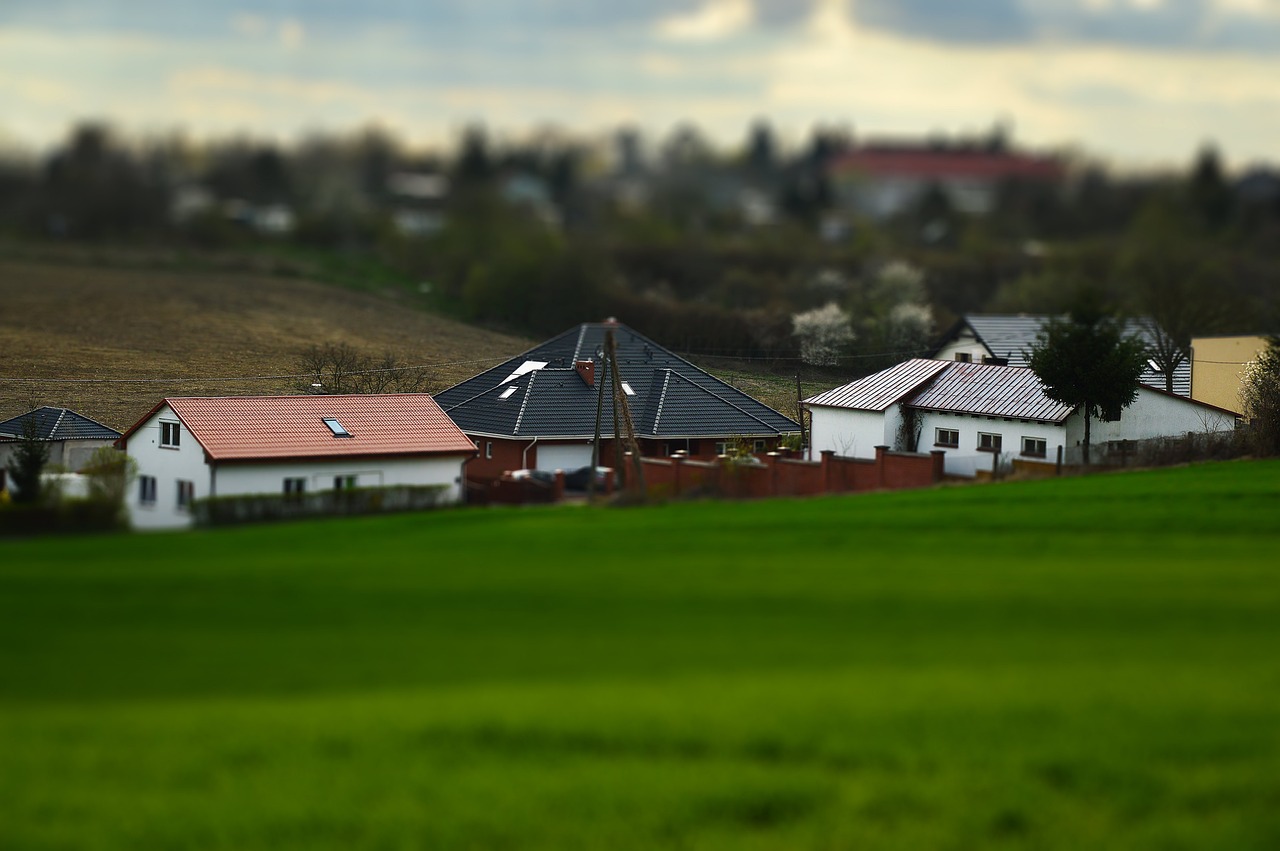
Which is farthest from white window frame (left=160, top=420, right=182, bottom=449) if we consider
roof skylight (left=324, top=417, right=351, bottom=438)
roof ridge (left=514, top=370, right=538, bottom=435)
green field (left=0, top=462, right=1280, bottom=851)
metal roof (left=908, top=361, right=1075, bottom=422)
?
metal roof (left=908, top=361, right=1075, bottom=422)

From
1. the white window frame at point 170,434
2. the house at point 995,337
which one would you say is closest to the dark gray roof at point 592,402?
the white window frame at point 170,434

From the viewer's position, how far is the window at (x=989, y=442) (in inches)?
1725

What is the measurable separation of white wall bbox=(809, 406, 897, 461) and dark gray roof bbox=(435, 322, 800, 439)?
1.07 meters

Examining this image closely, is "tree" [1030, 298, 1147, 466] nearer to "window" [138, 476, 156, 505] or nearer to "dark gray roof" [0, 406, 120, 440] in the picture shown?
"window" [138, 476, 156, 505]

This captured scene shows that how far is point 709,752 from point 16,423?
33.5m

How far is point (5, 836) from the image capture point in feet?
42.2

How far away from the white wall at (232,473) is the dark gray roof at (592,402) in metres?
5.70

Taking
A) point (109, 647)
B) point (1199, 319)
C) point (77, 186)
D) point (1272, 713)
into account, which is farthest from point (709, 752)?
point (77, 186)

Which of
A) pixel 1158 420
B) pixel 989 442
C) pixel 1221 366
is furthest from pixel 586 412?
pixel 1221 366

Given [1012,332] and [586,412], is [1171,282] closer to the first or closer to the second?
[1012,332]

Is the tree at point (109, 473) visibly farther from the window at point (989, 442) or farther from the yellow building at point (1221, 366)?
the yellow building at point (1221, 366)

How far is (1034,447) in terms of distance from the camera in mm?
43188

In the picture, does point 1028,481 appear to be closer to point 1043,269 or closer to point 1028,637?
point 1028,637

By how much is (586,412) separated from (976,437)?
38.8 feet
